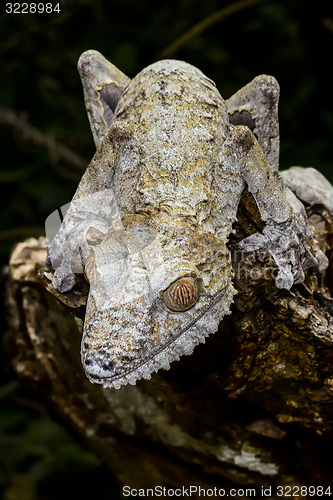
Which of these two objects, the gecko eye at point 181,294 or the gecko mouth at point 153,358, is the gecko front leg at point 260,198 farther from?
the gecko eye at point 181,294

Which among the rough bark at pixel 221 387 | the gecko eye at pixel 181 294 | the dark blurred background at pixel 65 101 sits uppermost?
the dark blurred background at pixel 65 101

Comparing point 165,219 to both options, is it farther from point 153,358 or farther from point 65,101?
point 65,101

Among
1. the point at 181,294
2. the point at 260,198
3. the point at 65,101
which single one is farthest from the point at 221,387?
the point at 65,101

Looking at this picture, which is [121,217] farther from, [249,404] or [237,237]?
[249,404]

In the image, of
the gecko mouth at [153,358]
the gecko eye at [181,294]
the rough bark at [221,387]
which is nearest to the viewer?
the gecko mouth at [153,358]

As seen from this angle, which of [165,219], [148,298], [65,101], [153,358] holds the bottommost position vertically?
[153,358]

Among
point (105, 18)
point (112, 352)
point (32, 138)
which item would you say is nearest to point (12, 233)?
point (32, 138)

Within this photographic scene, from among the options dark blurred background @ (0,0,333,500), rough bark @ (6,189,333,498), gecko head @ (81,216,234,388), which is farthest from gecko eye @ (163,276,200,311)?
dark blurred background @ (0,0,333,500)

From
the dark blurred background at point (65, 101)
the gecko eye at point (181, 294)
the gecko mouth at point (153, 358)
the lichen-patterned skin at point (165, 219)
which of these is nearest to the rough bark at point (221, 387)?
the lichen-patterned skin at point (165, 219)
